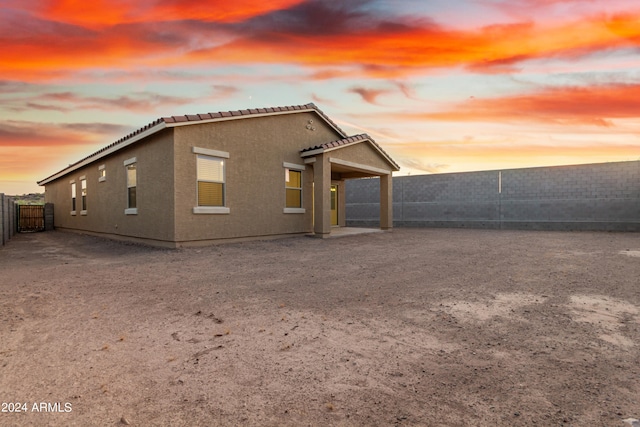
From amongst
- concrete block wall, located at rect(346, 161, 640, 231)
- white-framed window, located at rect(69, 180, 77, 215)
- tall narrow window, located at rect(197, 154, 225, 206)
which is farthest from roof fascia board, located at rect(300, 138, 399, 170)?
white-framed window, located at rect(69, 180, 77, 215)

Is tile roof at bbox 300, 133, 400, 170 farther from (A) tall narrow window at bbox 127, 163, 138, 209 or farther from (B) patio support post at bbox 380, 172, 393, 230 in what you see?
(A) tall narrow window at bbox 127, 163, 138, 209

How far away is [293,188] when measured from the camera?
14.5 m

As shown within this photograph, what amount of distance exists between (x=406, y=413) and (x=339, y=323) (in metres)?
1.82

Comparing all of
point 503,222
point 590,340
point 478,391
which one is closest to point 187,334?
point 478,391

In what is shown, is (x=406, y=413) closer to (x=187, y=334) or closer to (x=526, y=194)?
(x=187, y=334)

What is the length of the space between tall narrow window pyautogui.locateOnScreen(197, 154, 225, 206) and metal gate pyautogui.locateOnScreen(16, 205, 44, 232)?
67.3 ft

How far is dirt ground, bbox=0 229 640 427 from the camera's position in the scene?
231 centimetres

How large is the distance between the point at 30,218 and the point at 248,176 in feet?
70.5

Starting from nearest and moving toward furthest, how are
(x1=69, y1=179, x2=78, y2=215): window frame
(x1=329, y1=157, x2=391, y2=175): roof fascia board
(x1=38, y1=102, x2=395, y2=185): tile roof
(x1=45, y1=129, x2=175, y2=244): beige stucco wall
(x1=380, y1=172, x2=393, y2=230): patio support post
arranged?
(x1=38, y1=102, x2=395, y2=185): tile roof, (x1=45, y1=129, x2=175, y2=244): beige stucco wall, (x1=329, y1=157, x2=391, y2=175): roof fascia board, (x1=380, y1=172, x2=393, y2=230): patio support post, (x1=69, y1=179, x2=78, y2=215): window frame

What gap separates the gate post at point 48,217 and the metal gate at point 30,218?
0.51m

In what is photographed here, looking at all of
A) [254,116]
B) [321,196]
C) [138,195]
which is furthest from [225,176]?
[321,196]

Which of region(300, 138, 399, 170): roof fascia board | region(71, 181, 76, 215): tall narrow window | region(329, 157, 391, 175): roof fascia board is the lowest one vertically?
region(71, 181, 76, 215): tall narrow window

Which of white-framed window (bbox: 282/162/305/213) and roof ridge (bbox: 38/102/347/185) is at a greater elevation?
roof ridge (bbox: 38/102/347/185)

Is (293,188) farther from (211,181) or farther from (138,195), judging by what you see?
(138,195)
